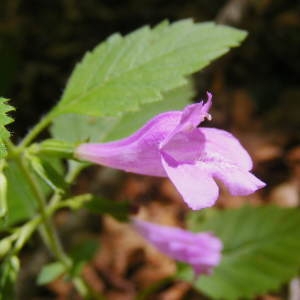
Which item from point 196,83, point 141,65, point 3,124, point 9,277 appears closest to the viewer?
point 3,124

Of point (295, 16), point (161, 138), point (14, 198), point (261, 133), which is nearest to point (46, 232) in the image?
point (14, 198)

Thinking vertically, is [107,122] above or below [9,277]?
above

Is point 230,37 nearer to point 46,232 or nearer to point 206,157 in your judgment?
point 206,157

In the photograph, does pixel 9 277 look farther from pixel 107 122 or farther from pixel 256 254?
pixel 256 254

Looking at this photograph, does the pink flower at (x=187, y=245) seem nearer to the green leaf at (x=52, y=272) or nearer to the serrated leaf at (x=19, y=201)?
the green leaf at (x=52, y=272)

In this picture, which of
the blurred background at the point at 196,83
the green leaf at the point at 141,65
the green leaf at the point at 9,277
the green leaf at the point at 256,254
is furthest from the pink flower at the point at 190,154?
the blurred background at the point at 196,83

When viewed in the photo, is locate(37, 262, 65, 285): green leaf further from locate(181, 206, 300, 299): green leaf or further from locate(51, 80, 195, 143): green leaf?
locate(181, 206, 300, 299): green leaf

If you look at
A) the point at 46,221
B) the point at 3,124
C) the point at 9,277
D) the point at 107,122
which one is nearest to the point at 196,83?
the point at 107,122
